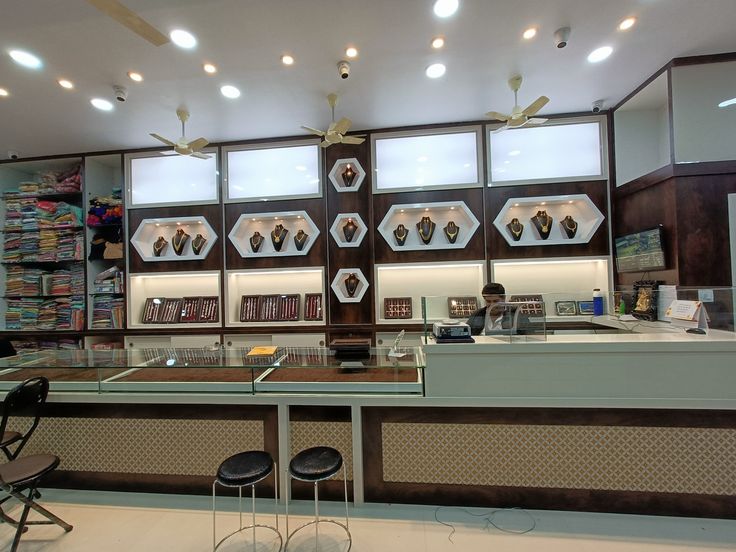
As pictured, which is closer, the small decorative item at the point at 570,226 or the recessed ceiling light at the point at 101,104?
the recessed ceiling light at the point at 101,104

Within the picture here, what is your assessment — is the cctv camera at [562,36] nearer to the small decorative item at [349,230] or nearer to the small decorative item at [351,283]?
the small decorative item at [349,230]

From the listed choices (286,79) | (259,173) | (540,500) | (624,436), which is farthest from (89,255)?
(624,436)

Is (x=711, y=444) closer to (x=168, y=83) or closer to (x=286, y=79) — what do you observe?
(x=286, y=79)

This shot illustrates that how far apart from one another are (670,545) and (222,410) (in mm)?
2409

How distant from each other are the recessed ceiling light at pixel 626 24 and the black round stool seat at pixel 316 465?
3.49 metres

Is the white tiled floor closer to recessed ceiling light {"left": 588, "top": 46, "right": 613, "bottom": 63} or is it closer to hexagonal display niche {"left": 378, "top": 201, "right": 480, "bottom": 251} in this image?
hexagonal display niche {"left": 378, "top": 201, "right": 480, "bottom": 251}

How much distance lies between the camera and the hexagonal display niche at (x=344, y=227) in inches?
145

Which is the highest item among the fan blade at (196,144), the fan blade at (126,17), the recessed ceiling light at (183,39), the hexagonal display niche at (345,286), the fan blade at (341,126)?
the recessed ceiling light at (183,39)

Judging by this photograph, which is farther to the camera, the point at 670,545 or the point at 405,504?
the point at 405,504

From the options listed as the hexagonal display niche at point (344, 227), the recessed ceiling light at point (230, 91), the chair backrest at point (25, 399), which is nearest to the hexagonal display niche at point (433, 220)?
the hexagonal display niche at point (344, 227)

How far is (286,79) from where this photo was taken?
2754mm

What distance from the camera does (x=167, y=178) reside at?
399 centimetres

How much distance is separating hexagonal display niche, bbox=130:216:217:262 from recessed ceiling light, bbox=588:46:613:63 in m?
4.22

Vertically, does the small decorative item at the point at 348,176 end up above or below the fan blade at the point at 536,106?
below
